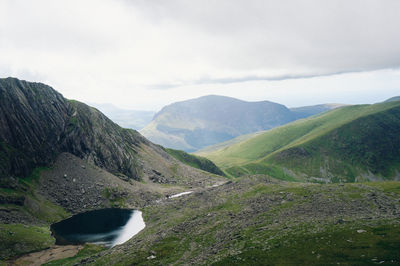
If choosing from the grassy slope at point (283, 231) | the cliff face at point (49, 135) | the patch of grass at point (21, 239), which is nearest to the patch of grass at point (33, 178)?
the cliff face at point (49, 135)

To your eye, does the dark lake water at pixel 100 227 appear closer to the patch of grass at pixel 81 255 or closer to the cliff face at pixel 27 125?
the patch of grass at pixel 81 255

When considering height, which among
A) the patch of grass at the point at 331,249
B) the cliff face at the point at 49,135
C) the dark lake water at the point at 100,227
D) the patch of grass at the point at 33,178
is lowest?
the dark lake water at the point at 100,227

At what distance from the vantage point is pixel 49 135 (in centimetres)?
15475

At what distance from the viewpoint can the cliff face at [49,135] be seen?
131750 mm

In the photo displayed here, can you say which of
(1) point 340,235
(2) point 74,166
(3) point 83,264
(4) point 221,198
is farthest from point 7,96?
(1) point 340,235

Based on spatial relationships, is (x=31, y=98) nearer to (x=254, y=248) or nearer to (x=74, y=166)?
(x=74, y=166)

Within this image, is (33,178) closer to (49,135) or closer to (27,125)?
(27,125)

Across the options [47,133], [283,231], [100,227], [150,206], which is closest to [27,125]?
[47,133]

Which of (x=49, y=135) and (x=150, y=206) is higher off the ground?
(x=49, y=135)

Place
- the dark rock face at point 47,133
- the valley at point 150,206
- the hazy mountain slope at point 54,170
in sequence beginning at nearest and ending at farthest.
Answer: the valley at point 150,206 < the hazy mountain slope at point 54,170 < the dark rock face at point 47,133

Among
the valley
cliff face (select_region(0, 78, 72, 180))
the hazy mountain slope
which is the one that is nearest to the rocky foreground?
the valley

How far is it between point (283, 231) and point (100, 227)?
81.0 metres

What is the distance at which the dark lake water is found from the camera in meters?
97.7

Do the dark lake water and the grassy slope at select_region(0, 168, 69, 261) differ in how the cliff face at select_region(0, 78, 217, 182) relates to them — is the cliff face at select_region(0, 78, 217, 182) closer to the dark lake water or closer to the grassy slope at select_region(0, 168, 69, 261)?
the grassy slope at select_region(0, 168, 69, 261)
